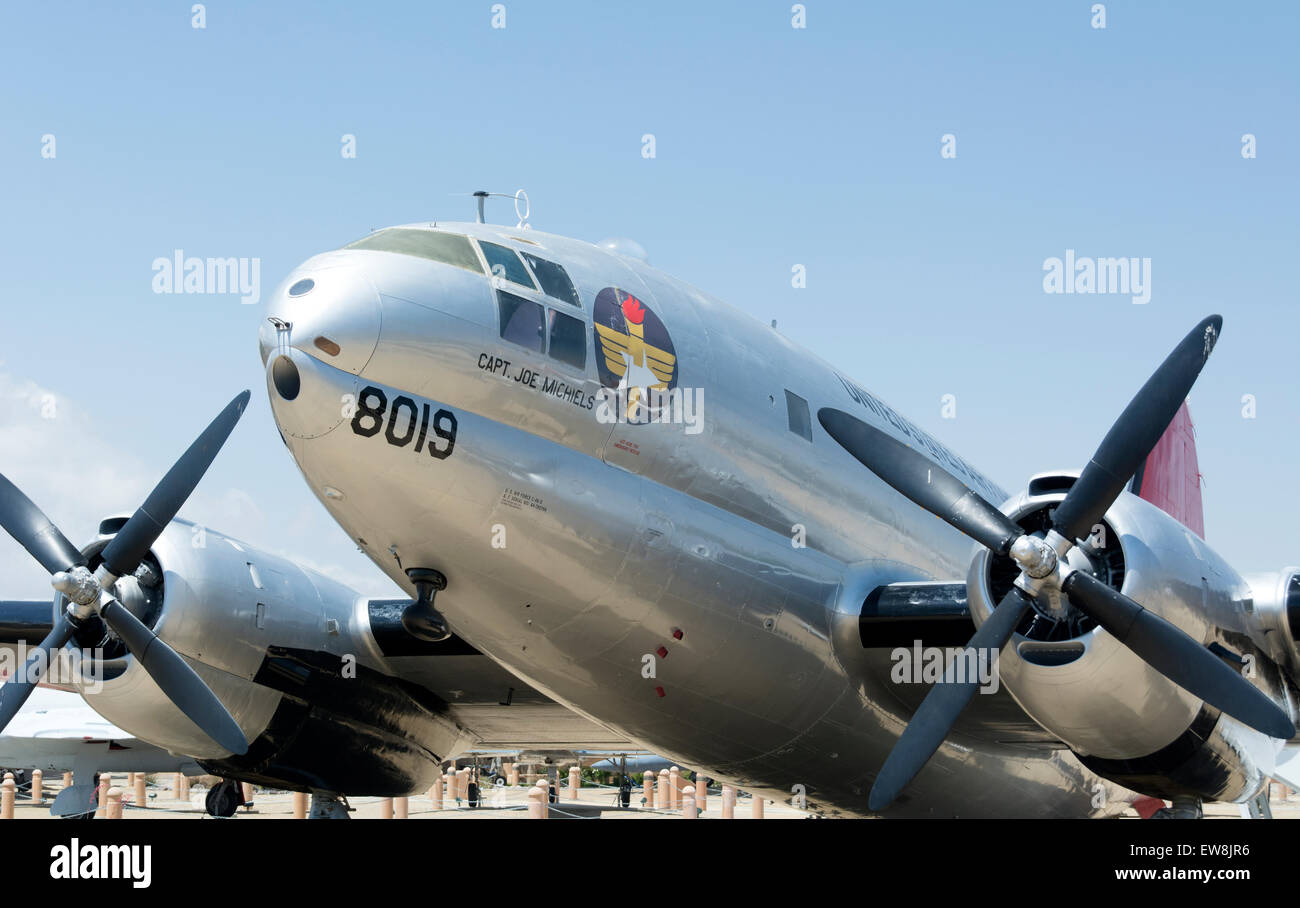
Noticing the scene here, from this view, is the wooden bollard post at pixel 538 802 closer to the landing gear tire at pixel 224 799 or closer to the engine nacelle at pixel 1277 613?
the landing gear tire at pixel 224 799

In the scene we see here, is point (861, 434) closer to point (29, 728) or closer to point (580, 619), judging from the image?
point (580, 619)

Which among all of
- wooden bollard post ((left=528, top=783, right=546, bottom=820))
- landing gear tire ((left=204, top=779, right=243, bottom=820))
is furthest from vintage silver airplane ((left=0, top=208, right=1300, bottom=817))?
wooden bollard post ((left=528, top=783, right=546, bottom=820))

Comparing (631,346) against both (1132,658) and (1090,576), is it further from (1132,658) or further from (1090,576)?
(1132,658)

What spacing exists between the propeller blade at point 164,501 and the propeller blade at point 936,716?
678 centimetres

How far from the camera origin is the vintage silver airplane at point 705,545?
29.3ft

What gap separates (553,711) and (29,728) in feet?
68.6

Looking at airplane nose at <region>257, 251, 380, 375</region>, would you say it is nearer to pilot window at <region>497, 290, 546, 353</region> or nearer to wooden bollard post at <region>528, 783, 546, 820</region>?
pilot window at <region>497, 290, 546, 353</region>

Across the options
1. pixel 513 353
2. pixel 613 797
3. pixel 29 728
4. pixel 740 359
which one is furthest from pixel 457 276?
pixel 613 797

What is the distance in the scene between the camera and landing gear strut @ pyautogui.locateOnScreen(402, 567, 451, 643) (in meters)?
9.41

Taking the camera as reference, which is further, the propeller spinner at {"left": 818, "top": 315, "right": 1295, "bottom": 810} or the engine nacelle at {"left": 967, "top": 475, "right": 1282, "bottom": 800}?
the engine nacelle at {"left": 967, "top": 475, "right": 1282, "bottom": 800}

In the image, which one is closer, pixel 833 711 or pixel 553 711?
pixel 833 711

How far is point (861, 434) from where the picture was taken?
33.3ft

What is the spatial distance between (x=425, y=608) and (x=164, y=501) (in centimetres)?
343

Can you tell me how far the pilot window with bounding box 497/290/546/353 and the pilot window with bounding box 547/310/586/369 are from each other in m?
0.11
